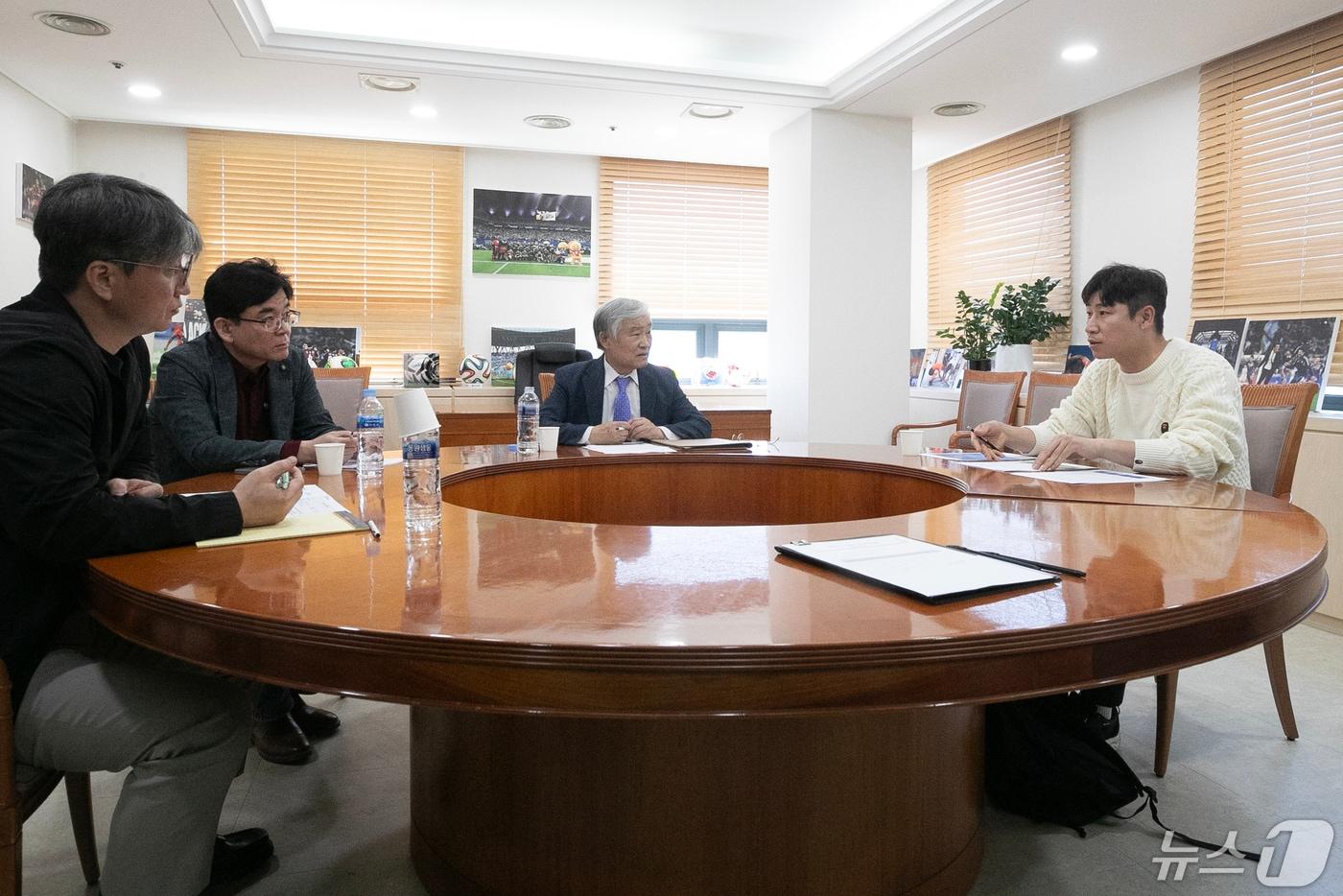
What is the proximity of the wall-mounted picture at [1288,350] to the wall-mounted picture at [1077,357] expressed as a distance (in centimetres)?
95

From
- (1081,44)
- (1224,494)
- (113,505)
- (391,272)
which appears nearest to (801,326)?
(1081,44)

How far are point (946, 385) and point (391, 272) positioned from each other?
3.83m

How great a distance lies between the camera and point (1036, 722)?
2.03 m

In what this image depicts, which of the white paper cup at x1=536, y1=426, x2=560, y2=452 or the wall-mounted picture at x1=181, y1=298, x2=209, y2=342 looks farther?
the wall-mounted picture at x1=181, y1=298, x2=209, y2=342

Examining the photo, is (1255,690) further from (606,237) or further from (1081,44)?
(606,237)

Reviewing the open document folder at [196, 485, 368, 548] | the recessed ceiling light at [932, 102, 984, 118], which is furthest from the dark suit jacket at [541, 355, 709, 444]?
the recessed ceiling light at [932, 102, 984, 118]

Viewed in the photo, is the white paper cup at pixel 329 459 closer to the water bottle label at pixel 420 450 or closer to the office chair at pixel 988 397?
the water bottle label at pixel 420 450

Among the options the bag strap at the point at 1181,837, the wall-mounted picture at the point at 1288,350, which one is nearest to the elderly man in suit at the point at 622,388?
the bag strap at the point at 1181,837

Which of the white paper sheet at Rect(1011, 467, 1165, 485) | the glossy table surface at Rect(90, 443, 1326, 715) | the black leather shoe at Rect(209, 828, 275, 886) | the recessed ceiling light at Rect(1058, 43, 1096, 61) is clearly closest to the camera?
the glossy table surface at Rect(90, 443, 1326, 715)

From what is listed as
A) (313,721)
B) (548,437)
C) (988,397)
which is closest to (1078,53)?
(988,397)

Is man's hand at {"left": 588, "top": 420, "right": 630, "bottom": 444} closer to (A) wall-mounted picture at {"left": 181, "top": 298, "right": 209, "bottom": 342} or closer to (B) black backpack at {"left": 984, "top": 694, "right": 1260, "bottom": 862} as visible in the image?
(B) black backpack at {"left": 984, "top": 694, "right": 1260, "bottom": 862}

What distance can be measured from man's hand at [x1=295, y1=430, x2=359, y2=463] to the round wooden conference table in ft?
0.99

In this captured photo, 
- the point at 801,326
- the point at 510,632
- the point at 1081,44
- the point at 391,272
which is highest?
the point at 1081,44

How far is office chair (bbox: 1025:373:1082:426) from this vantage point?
3363 mm
